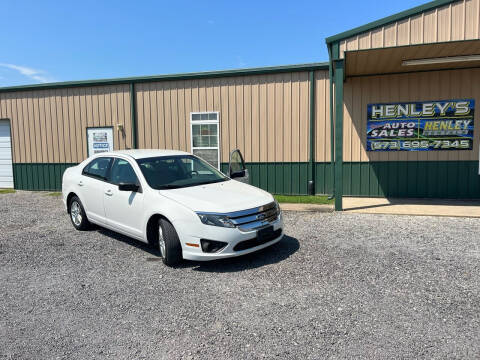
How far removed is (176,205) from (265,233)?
1.22 metres

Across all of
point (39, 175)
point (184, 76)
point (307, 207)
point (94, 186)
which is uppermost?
point (184, 76)

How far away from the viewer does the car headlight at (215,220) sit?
14.3 ft

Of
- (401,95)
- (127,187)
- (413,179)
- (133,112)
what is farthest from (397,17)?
(133,112)

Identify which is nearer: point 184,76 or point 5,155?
point 184,76

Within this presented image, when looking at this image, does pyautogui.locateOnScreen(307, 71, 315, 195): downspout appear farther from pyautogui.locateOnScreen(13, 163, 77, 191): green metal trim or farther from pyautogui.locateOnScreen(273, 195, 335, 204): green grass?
pyautogui.locateOnScreen(13, 163, 77, 191): green metal trim

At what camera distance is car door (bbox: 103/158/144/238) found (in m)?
5.07

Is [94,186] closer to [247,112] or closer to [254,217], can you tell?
[254,217]

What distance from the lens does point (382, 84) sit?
9.23 meters

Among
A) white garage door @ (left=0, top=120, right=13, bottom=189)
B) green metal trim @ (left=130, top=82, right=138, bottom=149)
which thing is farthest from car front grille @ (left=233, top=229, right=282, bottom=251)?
white garage door @ (left=0, top=120, right=13, bottom=189)

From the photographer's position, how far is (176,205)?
14.9 ft

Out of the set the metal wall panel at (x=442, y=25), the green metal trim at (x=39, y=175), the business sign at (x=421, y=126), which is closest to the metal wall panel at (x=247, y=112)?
the business sign at (x=421, y=126)

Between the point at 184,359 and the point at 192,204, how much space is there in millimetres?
2089

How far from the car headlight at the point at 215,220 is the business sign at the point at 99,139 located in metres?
8.27

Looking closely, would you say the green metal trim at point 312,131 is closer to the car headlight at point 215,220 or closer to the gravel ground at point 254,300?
the gravel ground at point 254,300
